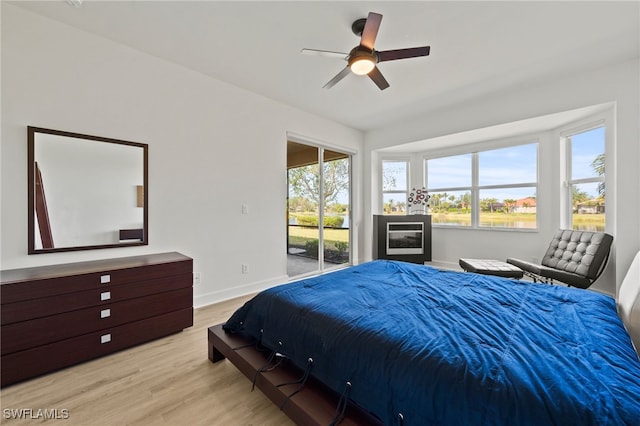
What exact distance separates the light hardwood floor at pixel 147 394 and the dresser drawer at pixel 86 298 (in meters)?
0.44

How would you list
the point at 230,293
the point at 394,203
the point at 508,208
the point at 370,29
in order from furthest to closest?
the point at 394,203, the point at 508,208, the point at 230,293, the point at 370,29

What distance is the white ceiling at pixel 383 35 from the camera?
2.05 metres

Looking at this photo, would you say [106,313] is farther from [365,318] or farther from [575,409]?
[575,409]

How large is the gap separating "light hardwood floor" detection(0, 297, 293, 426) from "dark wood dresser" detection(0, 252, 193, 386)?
0.41 feet

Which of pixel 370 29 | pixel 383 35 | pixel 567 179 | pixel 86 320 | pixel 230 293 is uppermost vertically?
pixel 383 35

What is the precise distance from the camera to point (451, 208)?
4988 millimetres

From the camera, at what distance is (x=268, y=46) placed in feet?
8.23

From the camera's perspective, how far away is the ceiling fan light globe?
7.01 ft

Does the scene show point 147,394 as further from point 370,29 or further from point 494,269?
point 494,269

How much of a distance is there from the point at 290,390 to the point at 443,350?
843 millimetres

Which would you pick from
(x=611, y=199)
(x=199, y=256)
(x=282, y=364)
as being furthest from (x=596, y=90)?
(x=199, y=256)

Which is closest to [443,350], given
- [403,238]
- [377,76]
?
[377,76]

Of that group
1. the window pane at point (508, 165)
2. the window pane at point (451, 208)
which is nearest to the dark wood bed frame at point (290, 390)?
the window pane at point (451, 208)

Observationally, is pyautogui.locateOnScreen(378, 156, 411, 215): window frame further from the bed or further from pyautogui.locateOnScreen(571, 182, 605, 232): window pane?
the bed
